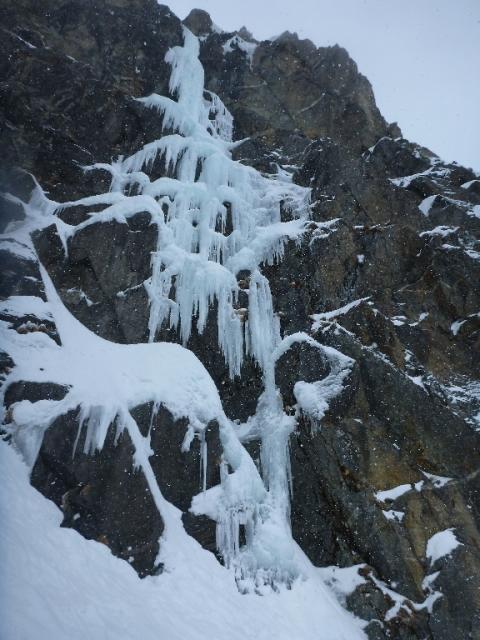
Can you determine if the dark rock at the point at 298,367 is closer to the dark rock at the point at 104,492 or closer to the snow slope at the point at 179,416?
the snow slope at the point at 179,416

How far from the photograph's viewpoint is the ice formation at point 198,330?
9.00m

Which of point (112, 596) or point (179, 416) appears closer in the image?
point (112, 596)

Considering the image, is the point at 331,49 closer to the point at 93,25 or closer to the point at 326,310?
A: the point at 93,25

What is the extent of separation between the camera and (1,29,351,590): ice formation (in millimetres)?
9000

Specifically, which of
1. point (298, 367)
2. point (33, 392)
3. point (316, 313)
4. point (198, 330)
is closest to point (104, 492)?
point (33, 392)

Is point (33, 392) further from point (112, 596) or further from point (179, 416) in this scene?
point (112, 596)

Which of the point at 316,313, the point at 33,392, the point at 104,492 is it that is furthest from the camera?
the point at 316,313

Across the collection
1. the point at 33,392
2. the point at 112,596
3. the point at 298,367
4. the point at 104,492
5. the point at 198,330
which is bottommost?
the point at 112,596

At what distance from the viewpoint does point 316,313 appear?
1503cm

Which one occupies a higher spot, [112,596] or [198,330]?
[198,330]

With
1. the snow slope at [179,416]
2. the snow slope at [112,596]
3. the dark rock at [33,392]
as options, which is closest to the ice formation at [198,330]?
the snow slope at [179,416]

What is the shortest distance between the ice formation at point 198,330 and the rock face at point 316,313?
1.16 feet

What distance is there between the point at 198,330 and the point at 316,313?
427cm

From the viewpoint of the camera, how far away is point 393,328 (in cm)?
1335
